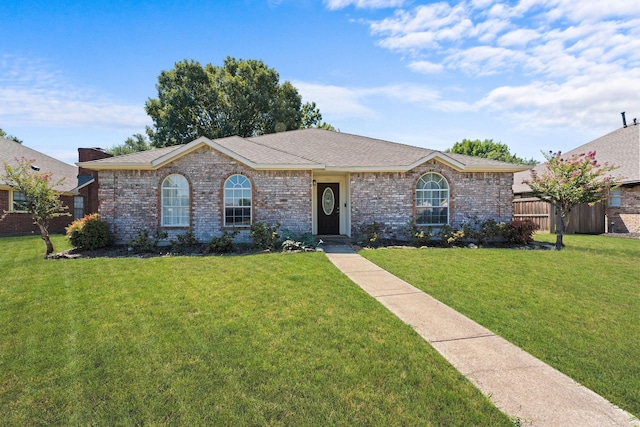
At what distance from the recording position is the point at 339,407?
9.12ft

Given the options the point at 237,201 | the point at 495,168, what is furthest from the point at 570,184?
the point at 237,201

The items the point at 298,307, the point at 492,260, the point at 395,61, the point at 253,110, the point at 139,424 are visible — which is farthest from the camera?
the point at 253,110

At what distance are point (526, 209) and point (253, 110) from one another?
2205 cm

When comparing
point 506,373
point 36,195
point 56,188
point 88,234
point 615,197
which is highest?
point 56,188

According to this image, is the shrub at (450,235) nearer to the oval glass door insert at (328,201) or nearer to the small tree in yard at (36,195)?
the oval glass door insert at (328,201)

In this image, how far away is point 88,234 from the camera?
35.5ft

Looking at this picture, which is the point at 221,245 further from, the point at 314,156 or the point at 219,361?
the point at 219,361

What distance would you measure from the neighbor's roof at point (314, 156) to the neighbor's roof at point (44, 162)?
A: 403 inches

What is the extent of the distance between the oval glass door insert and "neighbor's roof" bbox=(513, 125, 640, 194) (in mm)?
12726

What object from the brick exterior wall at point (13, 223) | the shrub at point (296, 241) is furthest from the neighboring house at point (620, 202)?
the brick exterior wall at point (13, 223)

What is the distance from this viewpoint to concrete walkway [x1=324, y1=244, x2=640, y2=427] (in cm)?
269

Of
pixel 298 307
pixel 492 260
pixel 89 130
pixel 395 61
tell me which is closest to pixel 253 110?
pixel 89 130

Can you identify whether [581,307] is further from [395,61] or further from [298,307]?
[395,61]

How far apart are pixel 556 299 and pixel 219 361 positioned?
18.3 ft
